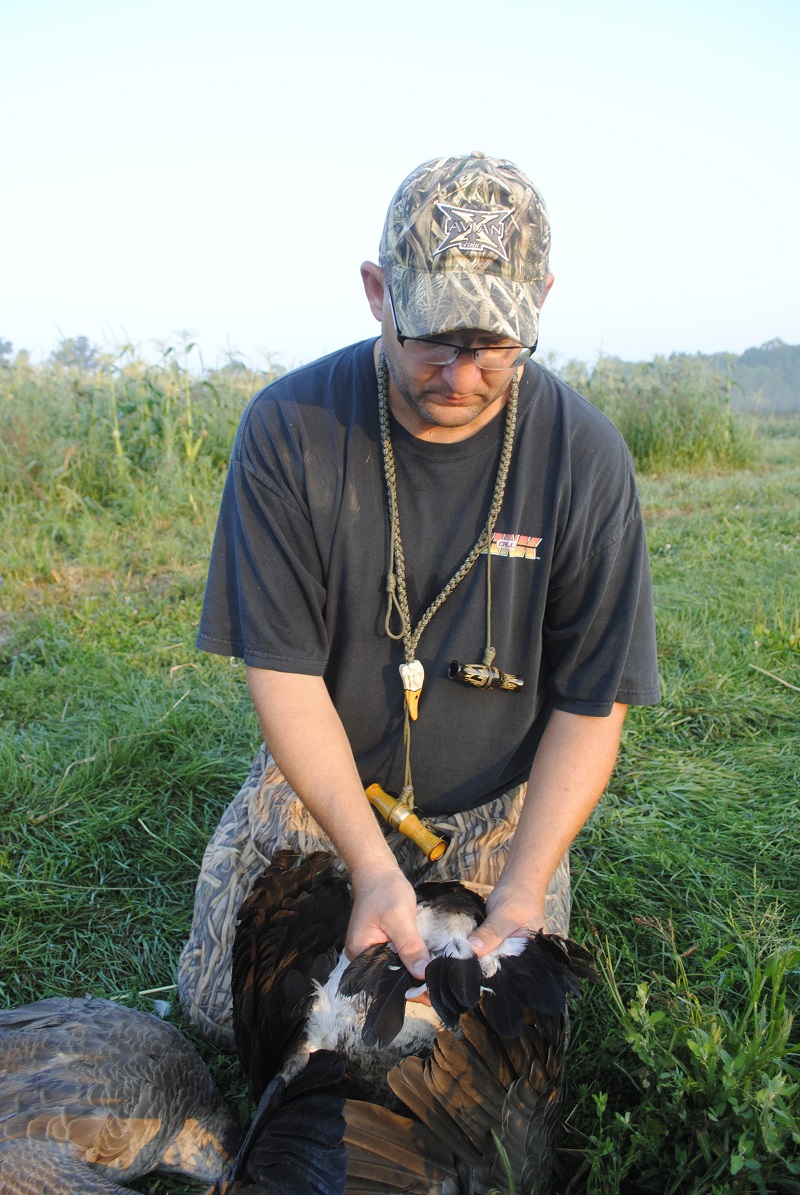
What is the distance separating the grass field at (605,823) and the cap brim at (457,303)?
1.61m

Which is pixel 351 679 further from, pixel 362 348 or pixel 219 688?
pixel 219 688

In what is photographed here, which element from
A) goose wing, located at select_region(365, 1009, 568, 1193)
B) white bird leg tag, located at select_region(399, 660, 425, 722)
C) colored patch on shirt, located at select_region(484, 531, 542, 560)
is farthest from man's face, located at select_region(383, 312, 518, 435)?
goose wing, located at select_region(365, 1009, 568, 1193)

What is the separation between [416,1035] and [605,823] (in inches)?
58.6

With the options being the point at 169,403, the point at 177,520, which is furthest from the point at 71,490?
the point at 169,403

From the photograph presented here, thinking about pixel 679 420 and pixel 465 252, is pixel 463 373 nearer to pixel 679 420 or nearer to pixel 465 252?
pixel 465 252

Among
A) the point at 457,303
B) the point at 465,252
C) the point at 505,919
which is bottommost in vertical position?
the point at 505,919

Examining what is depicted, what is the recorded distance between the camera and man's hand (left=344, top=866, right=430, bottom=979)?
2.12m

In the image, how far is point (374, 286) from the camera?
7.84 ft

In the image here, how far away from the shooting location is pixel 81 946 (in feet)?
9.96

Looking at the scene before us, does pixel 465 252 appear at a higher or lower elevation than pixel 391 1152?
higher

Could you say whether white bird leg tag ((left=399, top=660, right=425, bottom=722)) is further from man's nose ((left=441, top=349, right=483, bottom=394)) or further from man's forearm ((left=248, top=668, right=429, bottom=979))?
man's nose ((left=441, top=349, right=483, bottom=394))

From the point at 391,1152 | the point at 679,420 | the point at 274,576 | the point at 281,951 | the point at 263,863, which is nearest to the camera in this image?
the point at 391,1152

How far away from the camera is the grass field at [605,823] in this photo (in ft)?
6.77

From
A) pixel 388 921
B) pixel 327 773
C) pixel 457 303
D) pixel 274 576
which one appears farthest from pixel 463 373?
pixel 388 921
